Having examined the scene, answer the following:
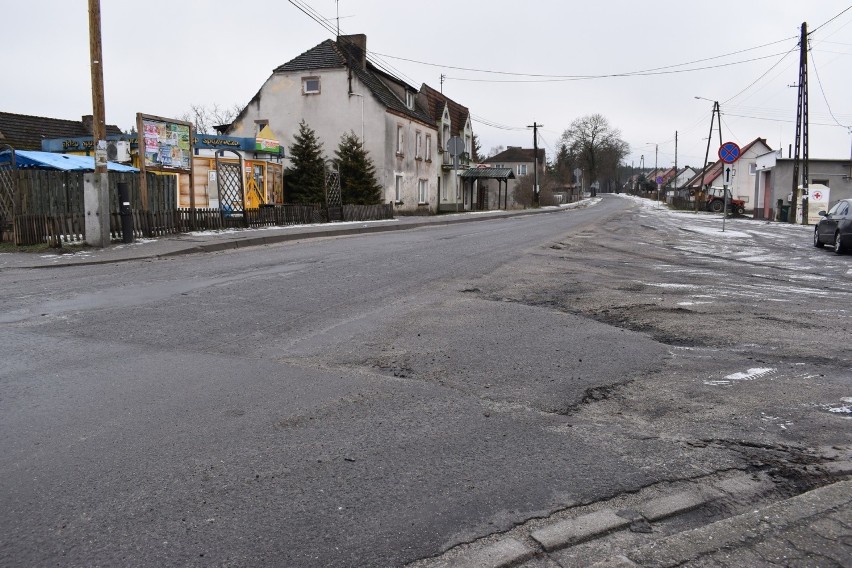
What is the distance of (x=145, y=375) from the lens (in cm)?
548

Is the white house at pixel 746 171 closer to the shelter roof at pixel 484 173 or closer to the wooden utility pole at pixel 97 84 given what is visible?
the shelter roof at pixel 484 173

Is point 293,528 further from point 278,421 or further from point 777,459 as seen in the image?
point 777,459

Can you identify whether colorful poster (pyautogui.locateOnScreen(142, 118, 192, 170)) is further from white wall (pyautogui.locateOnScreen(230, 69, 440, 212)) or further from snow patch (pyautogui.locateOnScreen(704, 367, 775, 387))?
white wall (pyautogui.locateOnScreen(230, 69, 440, 212))

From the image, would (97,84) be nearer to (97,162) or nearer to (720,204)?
(97,162)

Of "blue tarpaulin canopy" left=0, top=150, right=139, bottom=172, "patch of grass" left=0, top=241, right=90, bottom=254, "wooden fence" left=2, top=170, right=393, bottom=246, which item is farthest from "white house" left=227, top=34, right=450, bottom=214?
"patch of grass" left=0, top=241, right=90, bottom=254

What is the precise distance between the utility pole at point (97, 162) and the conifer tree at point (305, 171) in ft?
57.4

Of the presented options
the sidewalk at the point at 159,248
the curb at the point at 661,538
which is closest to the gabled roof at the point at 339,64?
the sidewalk at the point at 159,248

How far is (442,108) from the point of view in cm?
5153

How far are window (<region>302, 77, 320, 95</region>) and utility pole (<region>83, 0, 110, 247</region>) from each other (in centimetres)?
2370

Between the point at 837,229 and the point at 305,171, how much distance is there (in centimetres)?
2464

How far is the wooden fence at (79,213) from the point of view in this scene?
1634 centimetres

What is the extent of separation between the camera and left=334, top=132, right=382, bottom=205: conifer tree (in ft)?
117

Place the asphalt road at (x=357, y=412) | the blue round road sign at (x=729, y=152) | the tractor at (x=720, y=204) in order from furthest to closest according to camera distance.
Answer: the tractor at (x=720, y=204) < the blue round road sign at (x=729, y=152) < the asphalt road at (x=357, y=412)

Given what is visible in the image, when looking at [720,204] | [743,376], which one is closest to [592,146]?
[720,204]
